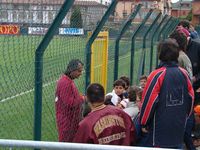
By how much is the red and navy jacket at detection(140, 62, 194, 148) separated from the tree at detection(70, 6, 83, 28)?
180 centimetres

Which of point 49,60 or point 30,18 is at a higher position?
point 30,18

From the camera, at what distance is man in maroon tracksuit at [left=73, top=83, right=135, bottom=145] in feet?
Result: 12.9

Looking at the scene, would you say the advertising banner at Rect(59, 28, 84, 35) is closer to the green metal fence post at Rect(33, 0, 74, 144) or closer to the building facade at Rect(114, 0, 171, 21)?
the green metal fence post at Rect(33, 0, 74, 144)

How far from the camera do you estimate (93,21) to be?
6719mm

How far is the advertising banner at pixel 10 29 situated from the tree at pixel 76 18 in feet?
4.93

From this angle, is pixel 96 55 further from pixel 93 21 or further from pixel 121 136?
pixel 121 136

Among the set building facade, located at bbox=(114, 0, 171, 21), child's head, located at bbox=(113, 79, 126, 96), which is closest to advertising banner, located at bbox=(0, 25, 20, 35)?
child's head, located at bbox=(113, 79, 126, 96)

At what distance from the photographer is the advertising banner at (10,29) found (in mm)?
4410

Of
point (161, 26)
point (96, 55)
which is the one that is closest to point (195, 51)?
point (96, 55)

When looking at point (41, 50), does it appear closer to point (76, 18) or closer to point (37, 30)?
point (37, 30)

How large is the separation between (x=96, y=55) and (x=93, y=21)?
1.85 metres

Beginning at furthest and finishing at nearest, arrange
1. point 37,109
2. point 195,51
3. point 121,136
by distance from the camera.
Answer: point 195,51 < point 37,109 < point 121,136

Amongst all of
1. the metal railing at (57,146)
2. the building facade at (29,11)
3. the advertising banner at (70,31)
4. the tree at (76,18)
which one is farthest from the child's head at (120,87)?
the metal railing at (57,146)

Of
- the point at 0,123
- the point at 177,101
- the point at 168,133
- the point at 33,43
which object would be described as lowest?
the point at 0,123
